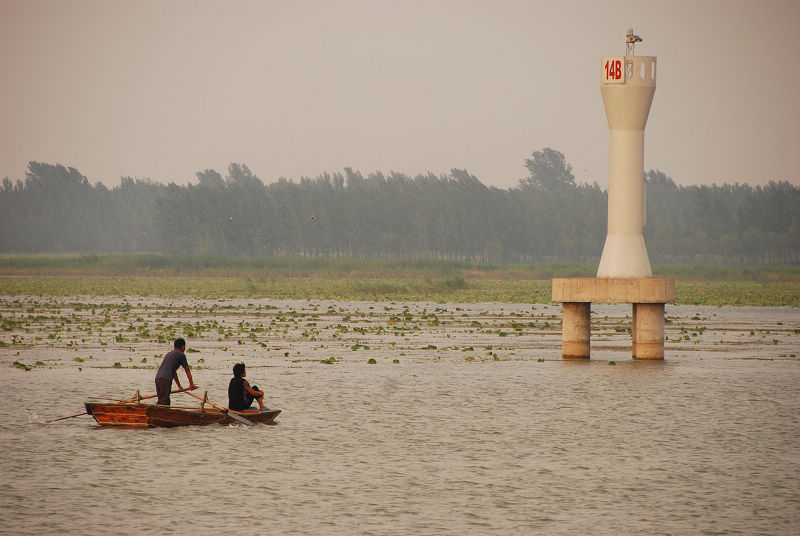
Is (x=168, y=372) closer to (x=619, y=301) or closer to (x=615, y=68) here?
(x=619, y=301)

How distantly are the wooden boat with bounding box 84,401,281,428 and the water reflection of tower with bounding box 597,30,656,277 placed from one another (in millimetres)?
15683

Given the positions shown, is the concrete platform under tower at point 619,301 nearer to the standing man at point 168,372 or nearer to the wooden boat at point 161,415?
the wooden boat at point 161,415

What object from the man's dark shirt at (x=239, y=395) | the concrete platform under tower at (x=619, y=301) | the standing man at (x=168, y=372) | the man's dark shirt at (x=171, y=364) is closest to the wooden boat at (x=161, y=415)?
the man's dark shirt at (x=239, y=395)

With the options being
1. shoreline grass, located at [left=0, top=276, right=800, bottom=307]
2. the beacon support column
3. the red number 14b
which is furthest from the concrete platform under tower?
shoreline grass, located at [left=0, top=276, right=800, bottom=307]

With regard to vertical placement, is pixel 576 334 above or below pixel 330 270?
below

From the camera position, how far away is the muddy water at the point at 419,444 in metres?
17.0

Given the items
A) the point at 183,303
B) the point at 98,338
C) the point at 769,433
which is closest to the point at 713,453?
the point at 769,433

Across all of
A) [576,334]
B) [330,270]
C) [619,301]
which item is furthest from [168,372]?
[330,270]

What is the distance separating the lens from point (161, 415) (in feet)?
78.1

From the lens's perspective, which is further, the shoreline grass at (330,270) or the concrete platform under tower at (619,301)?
the shoreline grass at (330,270)

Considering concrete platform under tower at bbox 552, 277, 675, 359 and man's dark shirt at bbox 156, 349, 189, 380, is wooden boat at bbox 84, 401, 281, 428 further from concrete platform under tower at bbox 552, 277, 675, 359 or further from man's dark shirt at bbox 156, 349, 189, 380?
concrete platform under tower at bbox 552, 277, 675, 359

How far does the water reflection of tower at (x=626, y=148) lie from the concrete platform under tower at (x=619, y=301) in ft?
4.11

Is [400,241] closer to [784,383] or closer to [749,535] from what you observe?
[784,383]

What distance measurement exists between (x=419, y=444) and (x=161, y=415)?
19.5ft
